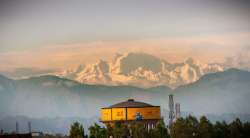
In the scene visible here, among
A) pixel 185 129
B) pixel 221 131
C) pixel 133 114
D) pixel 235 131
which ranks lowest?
pixel 235 131

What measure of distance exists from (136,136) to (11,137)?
26.0m

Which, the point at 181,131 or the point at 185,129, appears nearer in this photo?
the point at 181,131

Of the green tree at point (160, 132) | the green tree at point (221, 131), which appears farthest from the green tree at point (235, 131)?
the green tree at point (160, 132)

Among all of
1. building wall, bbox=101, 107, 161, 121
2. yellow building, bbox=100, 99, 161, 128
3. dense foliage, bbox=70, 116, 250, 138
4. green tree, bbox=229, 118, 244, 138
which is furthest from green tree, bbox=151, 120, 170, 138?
building wall, bbox=101, 107, 161, 121

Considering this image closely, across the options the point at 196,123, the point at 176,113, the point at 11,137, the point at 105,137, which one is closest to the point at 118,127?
the point at 105,137

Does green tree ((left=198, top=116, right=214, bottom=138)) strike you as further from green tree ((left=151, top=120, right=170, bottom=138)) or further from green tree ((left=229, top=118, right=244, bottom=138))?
green tree ((left=151, top=120, right=170, bottom=138))

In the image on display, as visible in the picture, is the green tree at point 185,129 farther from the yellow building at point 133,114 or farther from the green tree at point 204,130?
the yellow building at point 133,114

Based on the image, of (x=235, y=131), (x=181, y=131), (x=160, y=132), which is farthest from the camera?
(x=160, y=132)

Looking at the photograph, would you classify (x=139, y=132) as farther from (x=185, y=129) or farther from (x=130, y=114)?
(x=130, y=114)

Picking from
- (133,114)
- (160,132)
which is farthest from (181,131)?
(133,114)

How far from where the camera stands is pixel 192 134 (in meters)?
115

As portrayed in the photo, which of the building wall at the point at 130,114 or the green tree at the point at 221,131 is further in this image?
the building wall at the point at 130,114

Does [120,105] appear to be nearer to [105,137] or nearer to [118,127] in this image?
[118,127]

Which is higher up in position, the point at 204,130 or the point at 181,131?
the point at 204,130
